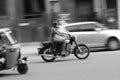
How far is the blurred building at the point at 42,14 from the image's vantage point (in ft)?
94.2

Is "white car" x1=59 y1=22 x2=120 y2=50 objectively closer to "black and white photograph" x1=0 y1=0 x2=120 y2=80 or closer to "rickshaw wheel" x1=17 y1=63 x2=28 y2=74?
"black and white photograph" x1=0 y1=0 x2=120 y2=80

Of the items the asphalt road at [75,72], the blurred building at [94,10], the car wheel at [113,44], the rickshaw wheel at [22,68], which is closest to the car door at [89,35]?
the car wheel at [113,44]

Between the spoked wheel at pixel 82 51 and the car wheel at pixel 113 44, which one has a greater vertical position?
the spoked wheel at pixel 82 51

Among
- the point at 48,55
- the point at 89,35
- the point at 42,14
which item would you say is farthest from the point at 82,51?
the point at 42,14

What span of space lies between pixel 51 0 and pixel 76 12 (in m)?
1.84

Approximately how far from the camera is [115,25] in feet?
94.9

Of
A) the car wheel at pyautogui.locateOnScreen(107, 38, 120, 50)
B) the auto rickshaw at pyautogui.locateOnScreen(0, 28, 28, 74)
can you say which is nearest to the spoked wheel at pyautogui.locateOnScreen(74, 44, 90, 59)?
the car wheel at pyautogui.locateOnScreen(107, 38, 120, 50)

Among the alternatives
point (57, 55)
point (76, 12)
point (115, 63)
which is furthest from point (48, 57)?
point (76, 12)

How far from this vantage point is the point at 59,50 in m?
18.3

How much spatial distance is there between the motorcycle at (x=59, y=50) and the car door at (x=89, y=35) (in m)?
3.39

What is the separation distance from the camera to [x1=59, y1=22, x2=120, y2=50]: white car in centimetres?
2192

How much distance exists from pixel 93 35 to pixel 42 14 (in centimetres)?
763

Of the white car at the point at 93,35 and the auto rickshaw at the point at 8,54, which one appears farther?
the white car at the point at 93,35

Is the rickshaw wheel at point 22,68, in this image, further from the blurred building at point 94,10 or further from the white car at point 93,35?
the blurred building at point 94,10
